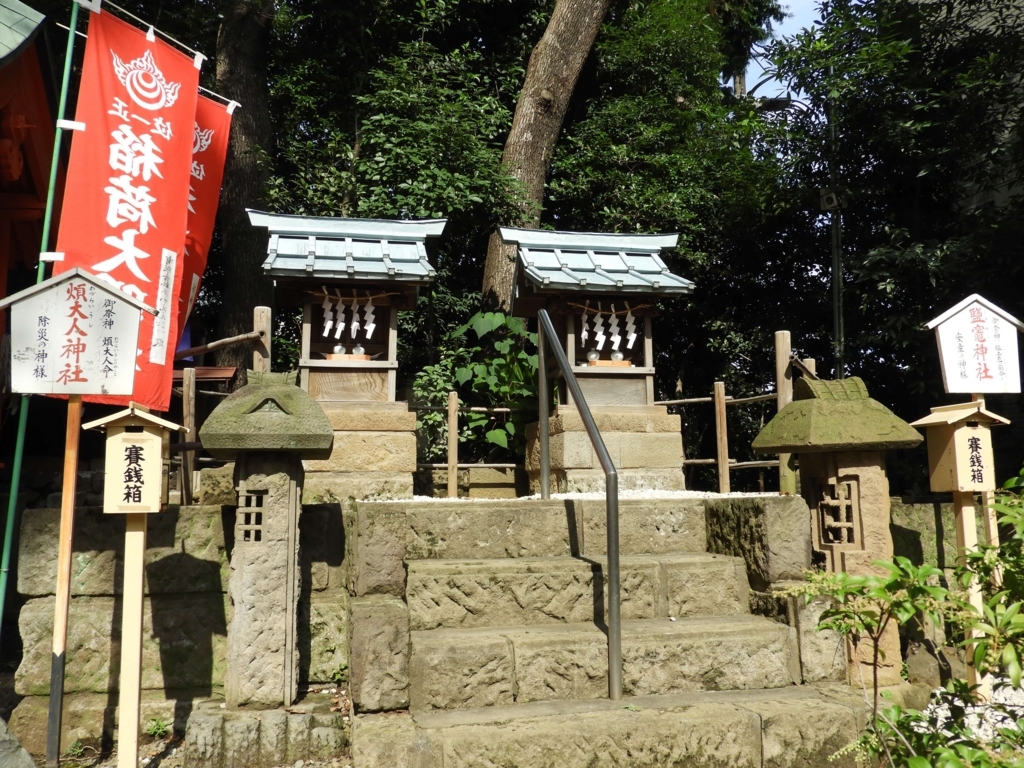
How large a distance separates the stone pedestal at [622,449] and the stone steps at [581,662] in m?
2.74

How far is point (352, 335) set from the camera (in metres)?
6.61

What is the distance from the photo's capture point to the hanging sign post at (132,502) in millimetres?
3291

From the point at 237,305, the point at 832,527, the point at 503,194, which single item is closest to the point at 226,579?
the point at 832,527

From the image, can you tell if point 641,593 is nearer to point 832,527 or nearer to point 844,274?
point 832,527

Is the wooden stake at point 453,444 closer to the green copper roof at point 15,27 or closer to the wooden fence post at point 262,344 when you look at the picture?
the wooden fence post at point 262,344

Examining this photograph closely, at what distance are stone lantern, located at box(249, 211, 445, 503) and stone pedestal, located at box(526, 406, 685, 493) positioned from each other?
4.16 feet

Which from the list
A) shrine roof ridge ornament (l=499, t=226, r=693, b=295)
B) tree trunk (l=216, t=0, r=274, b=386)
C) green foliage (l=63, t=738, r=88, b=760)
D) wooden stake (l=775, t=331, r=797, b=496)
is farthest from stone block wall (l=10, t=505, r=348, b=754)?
tree trunk (l=216, t=0, r=274, b=386)

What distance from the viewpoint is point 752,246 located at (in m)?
11.8

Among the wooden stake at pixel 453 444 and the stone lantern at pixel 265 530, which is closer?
the stone lantern at pixel 265 530

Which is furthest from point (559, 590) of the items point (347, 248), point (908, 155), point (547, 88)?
point (547, 88)

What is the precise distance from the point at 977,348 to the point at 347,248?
4.75 metres

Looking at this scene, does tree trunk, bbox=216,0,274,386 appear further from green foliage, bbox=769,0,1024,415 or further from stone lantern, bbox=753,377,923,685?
stone lantern, bbox=753,377,923,685

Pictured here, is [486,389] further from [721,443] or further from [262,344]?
[262,344]

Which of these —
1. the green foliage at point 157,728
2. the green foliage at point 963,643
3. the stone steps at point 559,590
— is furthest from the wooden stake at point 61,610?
the green foliage at point 963,643
